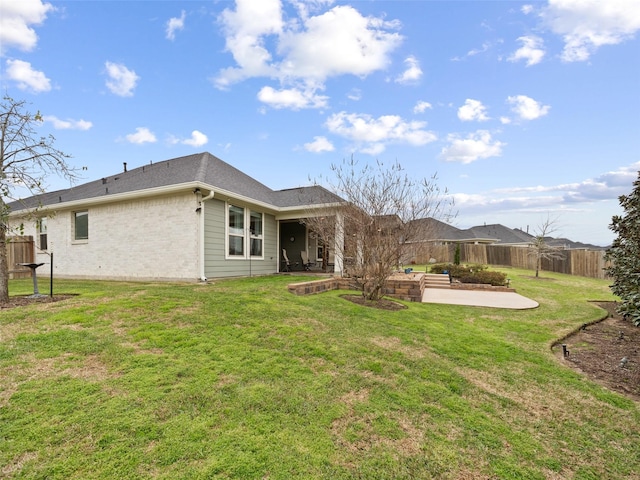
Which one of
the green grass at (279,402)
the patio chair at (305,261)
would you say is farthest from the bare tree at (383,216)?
the patio chair at (305,261)

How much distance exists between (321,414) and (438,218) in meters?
6.07

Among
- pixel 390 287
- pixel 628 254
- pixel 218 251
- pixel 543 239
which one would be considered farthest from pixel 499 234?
pixel 218 251

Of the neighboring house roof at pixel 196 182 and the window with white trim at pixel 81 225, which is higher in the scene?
the neighboring house roof at pixel 196 182

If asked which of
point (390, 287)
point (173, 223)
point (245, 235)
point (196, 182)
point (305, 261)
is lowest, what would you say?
point (390, 287)

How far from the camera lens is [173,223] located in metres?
10.1

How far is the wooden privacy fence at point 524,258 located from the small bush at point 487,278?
71.8 inches

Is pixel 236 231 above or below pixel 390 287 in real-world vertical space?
above

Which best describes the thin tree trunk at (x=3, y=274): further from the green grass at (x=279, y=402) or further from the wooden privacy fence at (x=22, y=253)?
the wooden privacy fence at (x=22, y=253)

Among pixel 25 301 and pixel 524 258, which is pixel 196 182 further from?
pixel 524 258

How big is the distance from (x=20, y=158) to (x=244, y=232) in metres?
6.35

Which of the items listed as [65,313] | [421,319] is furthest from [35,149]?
[421,319]

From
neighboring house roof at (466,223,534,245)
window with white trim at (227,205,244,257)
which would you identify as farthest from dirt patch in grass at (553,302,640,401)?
neighboring house roof at (466,223,534,245)

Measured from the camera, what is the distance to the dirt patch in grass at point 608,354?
13.3ft

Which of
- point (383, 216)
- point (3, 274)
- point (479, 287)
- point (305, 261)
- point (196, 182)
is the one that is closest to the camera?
point (3, 274)
